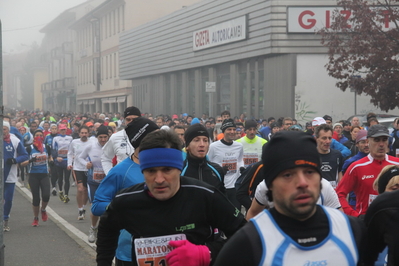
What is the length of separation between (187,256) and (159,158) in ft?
1.99

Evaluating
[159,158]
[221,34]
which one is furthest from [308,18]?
[159,158]

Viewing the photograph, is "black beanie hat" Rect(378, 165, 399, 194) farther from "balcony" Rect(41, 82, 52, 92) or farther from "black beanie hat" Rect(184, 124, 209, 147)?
"balcony" Rect(41, 82, 52, 92)

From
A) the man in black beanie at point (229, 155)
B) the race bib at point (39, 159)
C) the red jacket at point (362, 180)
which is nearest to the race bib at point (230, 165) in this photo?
the man in black beanie at point (229, 155)

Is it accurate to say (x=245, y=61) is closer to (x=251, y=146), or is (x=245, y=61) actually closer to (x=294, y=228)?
(x=251, y=146)

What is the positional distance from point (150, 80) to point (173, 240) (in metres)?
46.2

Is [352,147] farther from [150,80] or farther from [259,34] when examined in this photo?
[150,80]

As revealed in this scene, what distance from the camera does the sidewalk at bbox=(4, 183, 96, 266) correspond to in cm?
930

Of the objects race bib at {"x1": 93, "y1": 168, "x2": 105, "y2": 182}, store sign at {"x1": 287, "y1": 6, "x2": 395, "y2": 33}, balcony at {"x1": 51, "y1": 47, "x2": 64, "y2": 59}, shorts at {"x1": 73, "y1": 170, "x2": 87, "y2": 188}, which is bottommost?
shorts at {"x1": 73, "y1": 170, "x2": 87, "y2": 188}

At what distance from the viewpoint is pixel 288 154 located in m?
2.62

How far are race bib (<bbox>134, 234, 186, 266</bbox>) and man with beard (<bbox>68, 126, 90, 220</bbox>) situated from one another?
29.7 feet

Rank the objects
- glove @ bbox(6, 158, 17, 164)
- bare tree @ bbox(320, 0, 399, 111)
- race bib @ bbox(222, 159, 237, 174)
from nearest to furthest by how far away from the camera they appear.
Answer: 1. race bib @ bbox(222, 159, 237, 174)
2. glove @ bbox(6, 158, 17, 164)
3. bare tree @ bbox(320, 0, 399, 111)

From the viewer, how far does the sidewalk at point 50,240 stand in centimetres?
930

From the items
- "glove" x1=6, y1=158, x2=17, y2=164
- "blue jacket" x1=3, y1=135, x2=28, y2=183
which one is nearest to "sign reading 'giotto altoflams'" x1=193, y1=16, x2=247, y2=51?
"blue jacket" x1=3, y1=135, x2=28, y2=183

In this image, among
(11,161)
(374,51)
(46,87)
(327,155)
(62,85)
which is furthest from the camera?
(46,87)
